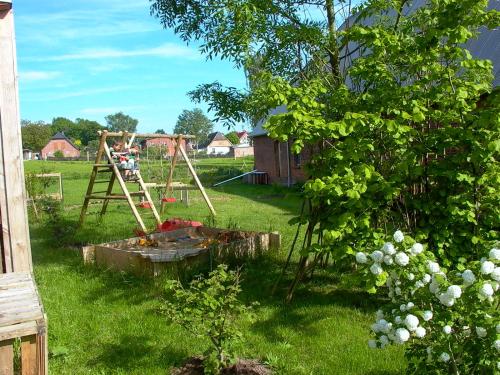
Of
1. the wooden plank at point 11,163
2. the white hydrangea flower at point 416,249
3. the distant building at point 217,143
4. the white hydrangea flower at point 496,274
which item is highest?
the distant building at point 217,143

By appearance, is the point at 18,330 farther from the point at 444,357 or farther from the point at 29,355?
the point at 444,357

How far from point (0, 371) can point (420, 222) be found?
133 inches

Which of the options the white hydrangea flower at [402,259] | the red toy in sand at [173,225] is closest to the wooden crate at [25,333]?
the white hydrangea flower at [402,259]

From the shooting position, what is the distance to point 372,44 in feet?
14.7

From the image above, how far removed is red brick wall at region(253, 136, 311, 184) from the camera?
72.4 feet

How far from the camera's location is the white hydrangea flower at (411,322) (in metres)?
2.48

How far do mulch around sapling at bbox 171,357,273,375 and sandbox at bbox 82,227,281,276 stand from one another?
6.82 feet

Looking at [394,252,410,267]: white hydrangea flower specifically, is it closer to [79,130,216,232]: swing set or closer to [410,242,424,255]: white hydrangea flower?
[410,242,424,255]: white hydrangea flower

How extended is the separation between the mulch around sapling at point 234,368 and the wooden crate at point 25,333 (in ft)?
3.96

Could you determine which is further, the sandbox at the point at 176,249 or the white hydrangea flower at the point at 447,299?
the sandbox at the point at 176,249

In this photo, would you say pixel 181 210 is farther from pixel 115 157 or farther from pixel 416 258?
pixel 416 258

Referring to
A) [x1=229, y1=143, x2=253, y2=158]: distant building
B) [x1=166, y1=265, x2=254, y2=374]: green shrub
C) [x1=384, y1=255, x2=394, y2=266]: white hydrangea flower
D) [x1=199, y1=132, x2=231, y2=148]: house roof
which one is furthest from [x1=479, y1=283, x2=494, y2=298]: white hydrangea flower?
[x1=199, y1=132, x2=231, y2=148]: house roof

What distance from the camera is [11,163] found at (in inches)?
147

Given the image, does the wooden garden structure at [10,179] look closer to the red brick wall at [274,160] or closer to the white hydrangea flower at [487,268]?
the white hydrangea flower at [487,268]
